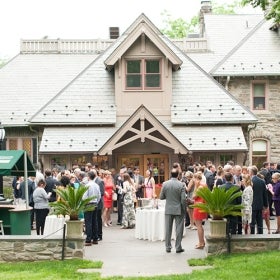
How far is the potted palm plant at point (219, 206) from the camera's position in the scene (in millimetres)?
16031

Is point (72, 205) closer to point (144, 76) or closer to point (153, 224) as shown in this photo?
point (153, 224)

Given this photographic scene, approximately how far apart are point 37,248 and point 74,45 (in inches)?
970

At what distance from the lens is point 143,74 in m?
31.4

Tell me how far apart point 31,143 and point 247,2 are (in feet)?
64.1

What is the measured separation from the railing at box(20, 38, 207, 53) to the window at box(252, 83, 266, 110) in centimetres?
542

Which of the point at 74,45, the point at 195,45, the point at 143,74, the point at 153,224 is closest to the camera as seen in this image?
the point at 153,224

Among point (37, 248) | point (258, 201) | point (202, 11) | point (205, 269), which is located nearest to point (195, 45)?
point (202, 11)

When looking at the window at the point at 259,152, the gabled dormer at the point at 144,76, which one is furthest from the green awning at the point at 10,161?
the window at the point at 259,152

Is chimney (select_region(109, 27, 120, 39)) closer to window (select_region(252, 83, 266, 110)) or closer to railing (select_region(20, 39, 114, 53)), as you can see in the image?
railing (select_region(20, 39, 114, 53))

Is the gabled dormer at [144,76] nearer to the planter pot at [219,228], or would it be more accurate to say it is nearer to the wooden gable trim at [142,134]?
the wooden gable trim at [142,134]

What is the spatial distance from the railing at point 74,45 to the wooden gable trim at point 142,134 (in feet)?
34.4

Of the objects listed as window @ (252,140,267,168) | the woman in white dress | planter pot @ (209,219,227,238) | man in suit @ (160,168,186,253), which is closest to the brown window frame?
window @ (252,140,267,168)

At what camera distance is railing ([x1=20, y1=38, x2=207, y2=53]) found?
3903 centimetres

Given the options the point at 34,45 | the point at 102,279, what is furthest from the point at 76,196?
the point at 34,45
